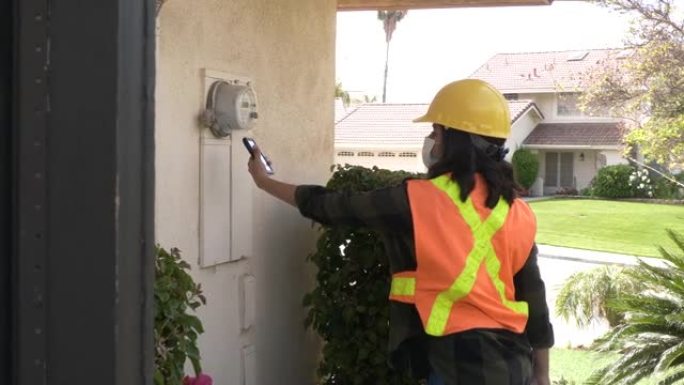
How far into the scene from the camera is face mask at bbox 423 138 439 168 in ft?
11.5

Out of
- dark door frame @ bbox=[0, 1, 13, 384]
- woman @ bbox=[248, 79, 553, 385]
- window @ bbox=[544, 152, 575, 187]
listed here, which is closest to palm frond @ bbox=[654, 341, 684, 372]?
woman @ bbox=[248, 79, 553, 385]

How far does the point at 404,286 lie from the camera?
3.36m

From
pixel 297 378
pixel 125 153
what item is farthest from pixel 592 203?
pixel 125 153

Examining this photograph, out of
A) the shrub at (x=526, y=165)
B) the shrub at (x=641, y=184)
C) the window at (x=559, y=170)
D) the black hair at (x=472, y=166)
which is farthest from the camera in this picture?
the window at (x=559, y=170)

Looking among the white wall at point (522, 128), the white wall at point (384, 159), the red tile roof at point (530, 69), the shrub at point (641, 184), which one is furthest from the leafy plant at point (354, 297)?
the shrub at point (641, 184)

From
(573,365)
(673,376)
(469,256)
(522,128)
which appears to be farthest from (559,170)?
(469,256)

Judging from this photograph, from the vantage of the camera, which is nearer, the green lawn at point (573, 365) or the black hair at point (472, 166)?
the black hair at point (472, 166)

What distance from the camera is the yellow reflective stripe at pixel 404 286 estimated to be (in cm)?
333

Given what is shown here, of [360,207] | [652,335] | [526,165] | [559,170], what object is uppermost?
[360,207]

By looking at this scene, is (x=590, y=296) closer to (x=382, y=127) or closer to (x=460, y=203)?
(x=460, y=203)

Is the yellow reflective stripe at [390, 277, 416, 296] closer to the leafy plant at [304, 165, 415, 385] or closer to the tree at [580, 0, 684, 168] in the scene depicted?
the leafy plant at [304, 165, 415, 385]

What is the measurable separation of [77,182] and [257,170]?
2.33m

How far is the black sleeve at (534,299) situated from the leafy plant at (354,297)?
4.66ft

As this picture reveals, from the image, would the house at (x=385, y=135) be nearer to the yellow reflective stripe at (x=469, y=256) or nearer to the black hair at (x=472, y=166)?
the black hair at (x=472, y=166)
